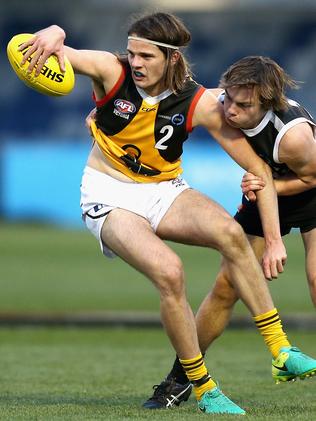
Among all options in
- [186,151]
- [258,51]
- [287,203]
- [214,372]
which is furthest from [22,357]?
[258,51]

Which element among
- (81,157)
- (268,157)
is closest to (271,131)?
(268,157)

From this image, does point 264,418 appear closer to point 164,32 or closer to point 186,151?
point 164,32

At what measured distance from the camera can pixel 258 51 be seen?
3881cm

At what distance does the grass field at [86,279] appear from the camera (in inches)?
636

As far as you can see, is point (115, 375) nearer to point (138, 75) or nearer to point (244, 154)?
point (244, 154)

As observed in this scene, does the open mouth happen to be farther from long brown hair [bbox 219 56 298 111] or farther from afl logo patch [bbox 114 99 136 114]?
long brown hair [bbox 219 56 298 111]

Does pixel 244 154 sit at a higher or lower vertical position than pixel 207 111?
lower

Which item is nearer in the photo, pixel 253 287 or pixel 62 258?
pixel 253 287

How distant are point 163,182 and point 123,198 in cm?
32

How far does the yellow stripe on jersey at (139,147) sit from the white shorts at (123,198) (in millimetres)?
70

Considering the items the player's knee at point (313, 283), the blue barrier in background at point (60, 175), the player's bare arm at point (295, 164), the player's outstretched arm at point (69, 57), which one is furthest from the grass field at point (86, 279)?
the player's outstretched arm at point (69, 57)

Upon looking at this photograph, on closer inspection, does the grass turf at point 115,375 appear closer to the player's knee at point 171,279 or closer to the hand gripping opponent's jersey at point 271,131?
the player's knee at point 171,279

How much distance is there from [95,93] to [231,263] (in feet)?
4.84

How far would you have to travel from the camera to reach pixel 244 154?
26.6 feet
